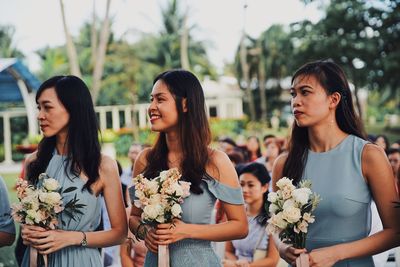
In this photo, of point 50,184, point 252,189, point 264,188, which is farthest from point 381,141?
point 50,184

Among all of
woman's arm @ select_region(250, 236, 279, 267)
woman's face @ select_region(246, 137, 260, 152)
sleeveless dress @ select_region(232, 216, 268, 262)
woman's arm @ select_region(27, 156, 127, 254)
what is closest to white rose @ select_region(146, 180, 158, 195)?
woman's arm @ select_region(27, 156, 127, 254)

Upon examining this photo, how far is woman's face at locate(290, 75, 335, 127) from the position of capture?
335cm

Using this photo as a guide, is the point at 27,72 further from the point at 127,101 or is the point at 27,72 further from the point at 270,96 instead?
the point at 270,96

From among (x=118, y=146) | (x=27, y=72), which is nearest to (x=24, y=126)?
(x=118, y=146)

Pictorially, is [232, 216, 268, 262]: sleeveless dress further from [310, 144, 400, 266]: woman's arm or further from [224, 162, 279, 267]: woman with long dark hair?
[310, 144, 400, 266]: woman's arm

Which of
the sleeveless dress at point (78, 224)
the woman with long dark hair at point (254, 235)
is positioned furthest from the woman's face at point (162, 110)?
the woman with long dark hair at point (254, 235)

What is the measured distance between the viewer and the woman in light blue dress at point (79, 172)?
11.9ft

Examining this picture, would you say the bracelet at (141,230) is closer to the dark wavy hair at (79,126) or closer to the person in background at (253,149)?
the dark wavy hair at (79,126)

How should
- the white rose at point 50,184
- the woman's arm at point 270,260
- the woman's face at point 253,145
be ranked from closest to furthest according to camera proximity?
the white rose at point 50,184
the woman's arm at point 270,260
the woman's face at point 253,145

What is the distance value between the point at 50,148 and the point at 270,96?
2367 inches

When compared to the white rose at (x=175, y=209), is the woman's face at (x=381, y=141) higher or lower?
lower

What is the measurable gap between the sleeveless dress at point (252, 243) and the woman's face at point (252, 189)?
0.22 m

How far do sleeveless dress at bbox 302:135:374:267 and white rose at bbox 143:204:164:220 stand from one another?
0.81 m

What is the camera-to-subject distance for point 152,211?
127 inches
